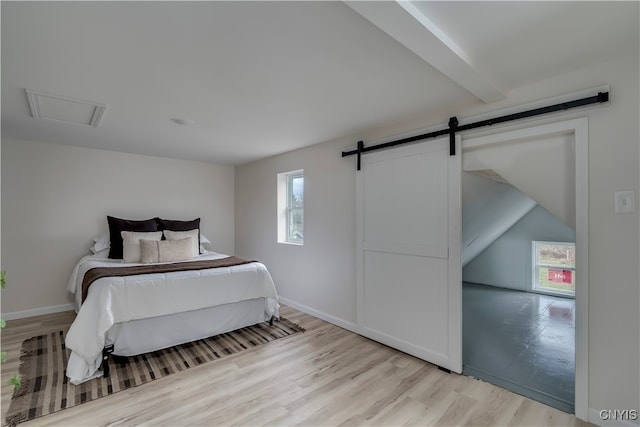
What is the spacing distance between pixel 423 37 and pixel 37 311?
5033mm

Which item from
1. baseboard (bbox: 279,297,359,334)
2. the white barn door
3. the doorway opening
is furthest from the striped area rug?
the doorway opening

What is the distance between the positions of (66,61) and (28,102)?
1046 mm

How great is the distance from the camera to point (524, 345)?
2.96 meters

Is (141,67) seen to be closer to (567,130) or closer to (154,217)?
(567,130)

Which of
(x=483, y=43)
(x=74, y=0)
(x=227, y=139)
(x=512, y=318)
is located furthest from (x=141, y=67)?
(x=512, y=318)

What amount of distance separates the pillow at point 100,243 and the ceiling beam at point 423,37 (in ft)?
13.8

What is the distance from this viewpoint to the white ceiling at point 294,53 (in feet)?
4.37

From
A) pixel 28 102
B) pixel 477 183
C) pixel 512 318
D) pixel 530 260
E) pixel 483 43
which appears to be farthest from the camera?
pixel 530 260

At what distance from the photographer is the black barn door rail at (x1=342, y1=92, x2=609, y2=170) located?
1.81m

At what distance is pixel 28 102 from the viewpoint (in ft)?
7.83

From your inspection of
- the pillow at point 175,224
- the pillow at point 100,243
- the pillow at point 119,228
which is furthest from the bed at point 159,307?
the pillow at point 175,224

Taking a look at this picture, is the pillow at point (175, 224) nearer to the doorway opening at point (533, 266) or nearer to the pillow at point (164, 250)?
the pillow at point (164, 250)

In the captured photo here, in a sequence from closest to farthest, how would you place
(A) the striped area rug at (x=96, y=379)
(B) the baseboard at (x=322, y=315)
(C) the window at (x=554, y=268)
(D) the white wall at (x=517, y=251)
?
(A) the striped area rug at (x=96, y=379) → (B) the baseboard at (x=322, y=315) → (C) the window at (x=554, y=268) → (D) the white wall at (x=517, y=251)

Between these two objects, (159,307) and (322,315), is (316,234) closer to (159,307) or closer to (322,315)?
(322,315)
